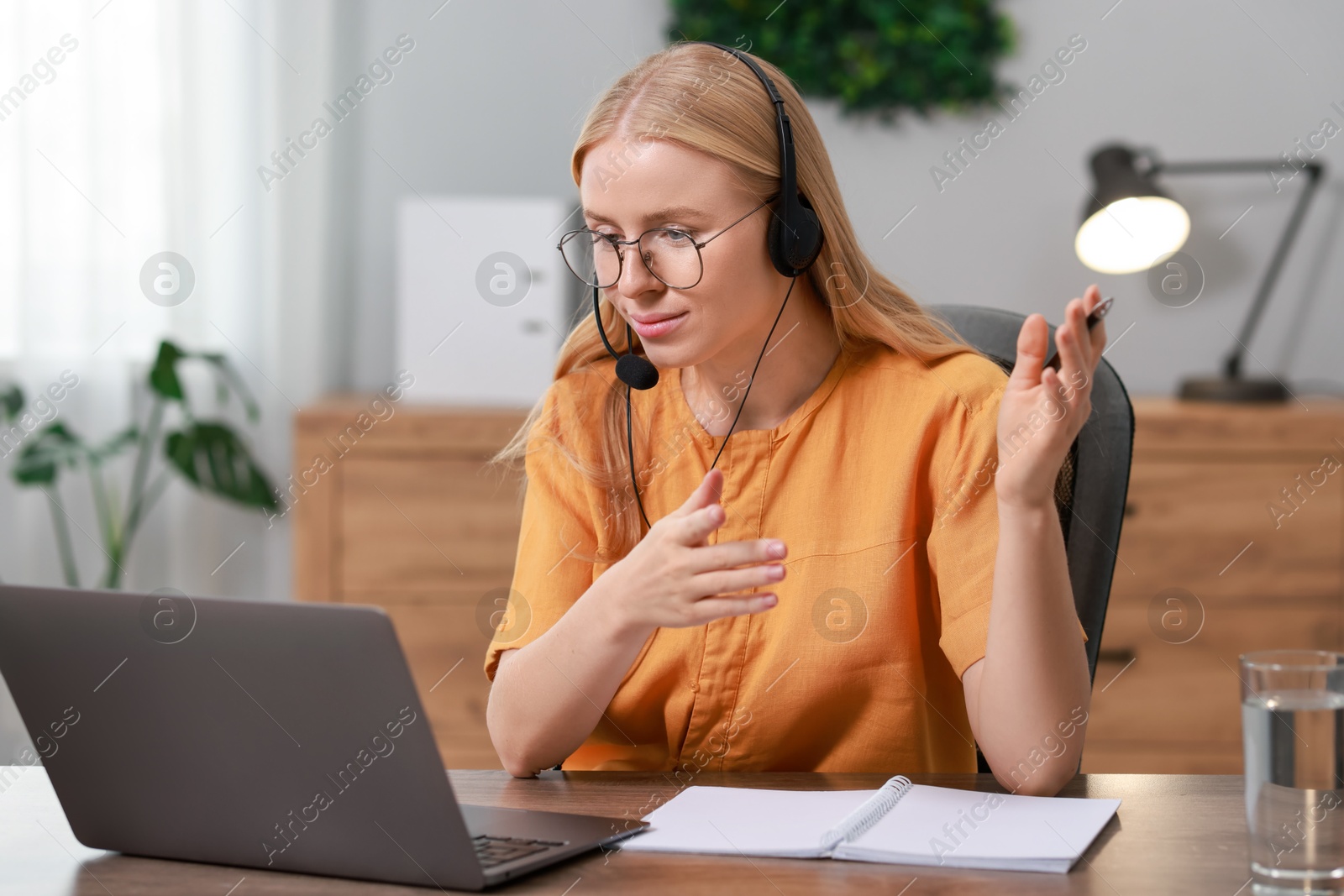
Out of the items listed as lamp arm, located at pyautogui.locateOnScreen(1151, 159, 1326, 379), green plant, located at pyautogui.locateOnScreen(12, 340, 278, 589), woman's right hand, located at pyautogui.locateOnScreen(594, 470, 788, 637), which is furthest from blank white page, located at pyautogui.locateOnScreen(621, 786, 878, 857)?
lamp arm, located at pyautogui.locateOnScreen(1151, 159, 1326, 379)

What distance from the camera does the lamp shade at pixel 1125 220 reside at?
8.09 feet

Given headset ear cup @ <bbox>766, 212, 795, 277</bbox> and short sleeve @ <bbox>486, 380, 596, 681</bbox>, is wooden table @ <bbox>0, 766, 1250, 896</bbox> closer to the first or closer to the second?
short sleeve @ <bbox>486, 380, 596, 681</bbox>

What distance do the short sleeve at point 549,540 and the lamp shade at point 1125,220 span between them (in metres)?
1.60

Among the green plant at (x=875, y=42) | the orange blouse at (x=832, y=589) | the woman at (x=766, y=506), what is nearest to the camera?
the woman at (x=766, y=506)

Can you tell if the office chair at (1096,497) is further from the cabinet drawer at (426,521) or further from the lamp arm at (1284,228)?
the lamp arm at (1284,228)

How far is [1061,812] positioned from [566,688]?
0.42m

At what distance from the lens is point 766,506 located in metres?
1.24

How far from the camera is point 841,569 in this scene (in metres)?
1.19

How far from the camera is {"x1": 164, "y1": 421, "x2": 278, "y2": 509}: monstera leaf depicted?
2643 mm

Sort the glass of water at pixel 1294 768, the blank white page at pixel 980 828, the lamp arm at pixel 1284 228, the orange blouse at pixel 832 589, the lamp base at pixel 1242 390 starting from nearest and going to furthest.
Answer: the glass of water at pixel 1294 768, the blank white page at pixel 980 828, the orange blouse at pixel 832 589, the lamp base at pixel 1242 390, the lamp arm at pixel 1284 228

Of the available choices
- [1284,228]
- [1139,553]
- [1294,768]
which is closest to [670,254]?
[1294,768]

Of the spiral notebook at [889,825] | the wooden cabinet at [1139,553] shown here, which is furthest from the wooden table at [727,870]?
the wooden cabinet at [1139,553]

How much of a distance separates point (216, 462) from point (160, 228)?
57 cm

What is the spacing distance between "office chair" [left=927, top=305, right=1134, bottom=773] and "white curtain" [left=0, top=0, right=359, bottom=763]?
2.11 metres
